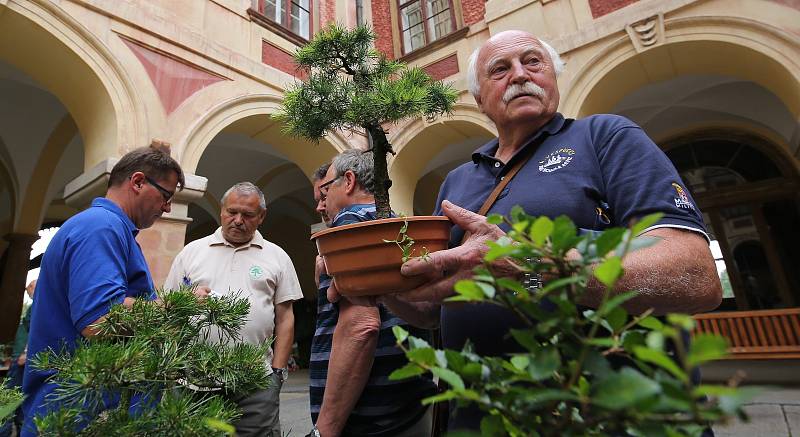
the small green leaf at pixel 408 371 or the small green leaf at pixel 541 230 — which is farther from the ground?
the small green leaf at pixel 541 230

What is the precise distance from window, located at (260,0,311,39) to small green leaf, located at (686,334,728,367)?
300 inches

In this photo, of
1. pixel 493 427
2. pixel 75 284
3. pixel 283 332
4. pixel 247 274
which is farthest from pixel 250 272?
pixel 493 427

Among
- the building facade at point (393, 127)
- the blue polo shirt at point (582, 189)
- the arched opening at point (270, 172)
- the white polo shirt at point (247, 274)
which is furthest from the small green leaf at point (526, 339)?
the arched opening at point (270, 172)

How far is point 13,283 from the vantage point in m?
7.57

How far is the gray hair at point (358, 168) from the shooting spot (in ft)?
6.19

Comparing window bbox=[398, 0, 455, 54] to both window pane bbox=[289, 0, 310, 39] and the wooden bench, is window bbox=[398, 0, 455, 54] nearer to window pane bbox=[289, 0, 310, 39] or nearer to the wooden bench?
window pane bbox=[289, 0, 310, 39]

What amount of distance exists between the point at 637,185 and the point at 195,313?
1.05 metres

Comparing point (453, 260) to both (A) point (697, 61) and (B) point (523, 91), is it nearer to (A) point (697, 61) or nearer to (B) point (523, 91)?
(B) point (523, 91)

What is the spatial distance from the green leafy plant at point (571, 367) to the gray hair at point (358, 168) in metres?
1.47

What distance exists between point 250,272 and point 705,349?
2483 millimetres

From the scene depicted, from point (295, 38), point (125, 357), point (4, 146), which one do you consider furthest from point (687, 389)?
point (4, 146)

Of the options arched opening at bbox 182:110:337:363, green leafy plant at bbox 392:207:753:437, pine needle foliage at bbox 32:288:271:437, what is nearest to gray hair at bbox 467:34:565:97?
pine needle foliage at bbox 32:288:271:437

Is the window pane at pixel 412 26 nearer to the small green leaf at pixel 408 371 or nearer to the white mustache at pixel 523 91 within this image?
the white mustache at pixel 523 91

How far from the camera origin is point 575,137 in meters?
1.12
